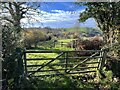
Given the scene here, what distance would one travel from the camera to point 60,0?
818cm

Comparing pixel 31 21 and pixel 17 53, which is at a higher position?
pixel 31 21

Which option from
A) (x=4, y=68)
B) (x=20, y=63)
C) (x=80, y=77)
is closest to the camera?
(x=4, y=68)

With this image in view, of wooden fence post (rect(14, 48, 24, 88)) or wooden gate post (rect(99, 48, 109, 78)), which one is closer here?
wooden fence post (rect(14, 48, 24, 88))

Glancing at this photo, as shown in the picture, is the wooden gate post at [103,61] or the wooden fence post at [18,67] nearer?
the wooden fence post at [18,67]

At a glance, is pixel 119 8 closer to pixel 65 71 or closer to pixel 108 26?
pixel 108 26

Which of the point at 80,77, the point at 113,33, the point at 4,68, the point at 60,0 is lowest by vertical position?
the point at 80,77

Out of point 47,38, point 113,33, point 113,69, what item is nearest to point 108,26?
point 113,33

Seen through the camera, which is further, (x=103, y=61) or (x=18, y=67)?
(x=103, y=61)

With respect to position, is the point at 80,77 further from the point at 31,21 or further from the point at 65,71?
the point at 31,21

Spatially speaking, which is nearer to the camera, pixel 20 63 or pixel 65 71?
pixel 20 63

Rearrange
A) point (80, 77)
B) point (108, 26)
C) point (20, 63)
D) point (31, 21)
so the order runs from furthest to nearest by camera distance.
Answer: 1. point (31, 21)
2. point (108, 26)
3. point (80, 77)
4. point (20, 63)

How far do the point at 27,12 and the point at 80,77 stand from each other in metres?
12.3

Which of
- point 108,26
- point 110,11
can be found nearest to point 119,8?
point 110,11

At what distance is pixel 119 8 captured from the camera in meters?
12.5
